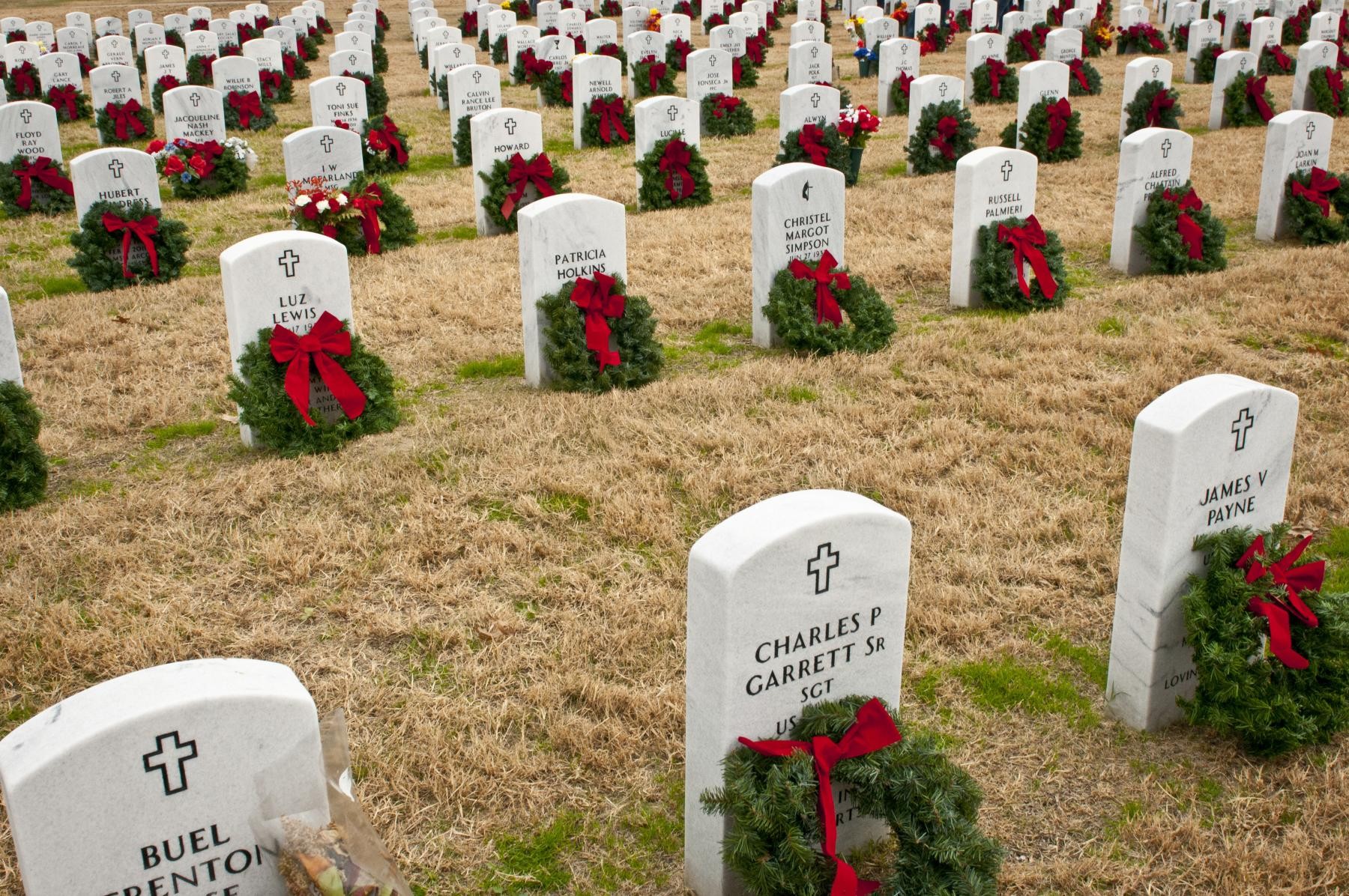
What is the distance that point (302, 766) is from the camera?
279cm

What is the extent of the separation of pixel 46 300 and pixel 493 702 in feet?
22.0

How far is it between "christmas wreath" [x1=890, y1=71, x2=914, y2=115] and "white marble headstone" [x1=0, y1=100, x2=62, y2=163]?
1029 centimetres

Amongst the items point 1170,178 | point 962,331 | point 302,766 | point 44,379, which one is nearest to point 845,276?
point 962,331

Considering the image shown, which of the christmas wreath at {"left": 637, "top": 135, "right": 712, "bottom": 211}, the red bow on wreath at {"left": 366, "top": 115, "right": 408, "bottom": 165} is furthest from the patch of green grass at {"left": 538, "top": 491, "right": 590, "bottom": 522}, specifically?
the red bow on wreath at {"left": 366, "top": 115, "right": 408, "bottom": 165}

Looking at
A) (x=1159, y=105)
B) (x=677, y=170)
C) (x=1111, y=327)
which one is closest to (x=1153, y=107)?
(x=1159, y=105)

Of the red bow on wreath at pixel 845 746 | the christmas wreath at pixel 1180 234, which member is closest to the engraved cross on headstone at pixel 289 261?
the red bow on wreath at pixel 845 746

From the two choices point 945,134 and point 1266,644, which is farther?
point 945,134

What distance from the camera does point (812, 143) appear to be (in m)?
12.4

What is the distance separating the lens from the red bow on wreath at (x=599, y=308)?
23.6ft

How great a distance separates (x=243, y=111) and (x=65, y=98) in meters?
3.20

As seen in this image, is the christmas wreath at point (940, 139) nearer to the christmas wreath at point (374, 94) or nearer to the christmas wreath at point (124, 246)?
the christmas wreath at point (124, 246)

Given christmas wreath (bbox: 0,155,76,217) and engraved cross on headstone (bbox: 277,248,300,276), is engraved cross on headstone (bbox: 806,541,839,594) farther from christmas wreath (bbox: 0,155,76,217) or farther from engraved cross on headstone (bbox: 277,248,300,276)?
christmas wreath (bbox: 0,155,76,217)

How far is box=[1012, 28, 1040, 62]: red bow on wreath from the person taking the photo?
786 inches

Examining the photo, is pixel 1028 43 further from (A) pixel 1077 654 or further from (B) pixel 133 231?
(A) pixel 1077 654
